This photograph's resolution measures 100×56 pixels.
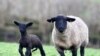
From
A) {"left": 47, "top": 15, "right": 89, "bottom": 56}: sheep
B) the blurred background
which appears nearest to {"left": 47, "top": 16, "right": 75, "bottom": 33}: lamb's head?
{"left": 47, "top": 15, "right": 89, "bottom": 56}: sheep

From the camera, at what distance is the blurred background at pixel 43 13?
38156 millimetres

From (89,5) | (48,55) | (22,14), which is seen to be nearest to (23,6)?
(22,14)

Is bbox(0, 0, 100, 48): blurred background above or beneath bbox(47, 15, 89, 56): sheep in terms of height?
beneath

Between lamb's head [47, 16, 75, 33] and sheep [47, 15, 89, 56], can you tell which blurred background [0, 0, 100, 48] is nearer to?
sheep [47, 15, 89, 56]

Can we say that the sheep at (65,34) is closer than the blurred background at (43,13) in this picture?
Yes

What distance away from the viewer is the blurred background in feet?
125

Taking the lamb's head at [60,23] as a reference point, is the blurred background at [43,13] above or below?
below

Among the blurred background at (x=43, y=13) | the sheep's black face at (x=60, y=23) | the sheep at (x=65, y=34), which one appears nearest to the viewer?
the sheep's black face at (x=60, y=23)

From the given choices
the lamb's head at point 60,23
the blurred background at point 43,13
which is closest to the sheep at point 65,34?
the lamb's head at point 60,23

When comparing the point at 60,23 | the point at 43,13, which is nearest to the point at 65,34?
the point at 60,23

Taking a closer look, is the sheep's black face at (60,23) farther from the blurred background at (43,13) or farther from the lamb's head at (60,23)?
the blurred background at (43,13)

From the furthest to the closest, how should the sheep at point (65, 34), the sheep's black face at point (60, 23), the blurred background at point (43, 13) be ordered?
the blurred background at point (43, 13) → the sheep at point (65, 34) → the sheep's black face at point (60, 23)

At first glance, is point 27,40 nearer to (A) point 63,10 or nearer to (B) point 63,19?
(B) point 63,19

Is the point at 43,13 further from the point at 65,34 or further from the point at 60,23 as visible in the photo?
the point at 60,23
